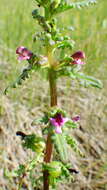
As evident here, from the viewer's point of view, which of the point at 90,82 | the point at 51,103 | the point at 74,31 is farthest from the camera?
the point at 74,31

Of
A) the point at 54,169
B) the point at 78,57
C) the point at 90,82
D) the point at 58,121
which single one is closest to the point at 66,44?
the point at 78,57

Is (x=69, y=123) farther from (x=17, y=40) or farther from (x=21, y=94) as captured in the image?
(x=17, y=40)

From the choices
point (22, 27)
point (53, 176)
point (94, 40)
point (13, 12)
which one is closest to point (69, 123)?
point (53, 176)

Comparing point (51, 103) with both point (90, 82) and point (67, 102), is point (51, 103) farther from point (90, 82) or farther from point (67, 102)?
point (67, 102)

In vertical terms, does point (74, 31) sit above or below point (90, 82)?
above

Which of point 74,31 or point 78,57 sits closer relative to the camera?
point 78,57

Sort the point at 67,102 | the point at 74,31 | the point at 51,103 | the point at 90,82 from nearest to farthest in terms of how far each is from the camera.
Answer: the point at 90,82, the point at 51,103, the point at 67,102, the point at 74,31

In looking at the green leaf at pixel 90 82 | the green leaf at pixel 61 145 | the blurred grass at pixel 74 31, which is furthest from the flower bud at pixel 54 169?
the blurred grass at pixel 74 31

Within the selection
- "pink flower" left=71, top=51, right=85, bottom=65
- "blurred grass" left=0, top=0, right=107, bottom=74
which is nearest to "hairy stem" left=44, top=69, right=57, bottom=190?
"pink flower" left=71, top=51, right=85, bottom=65
